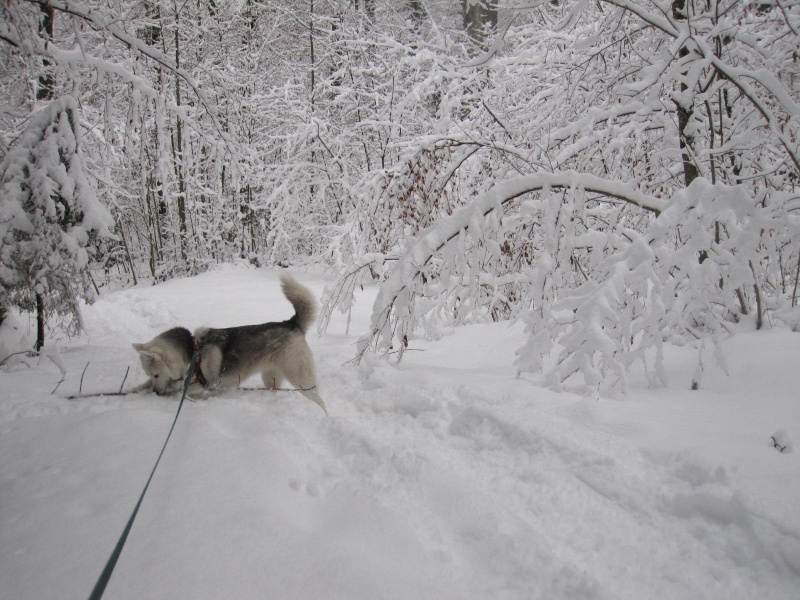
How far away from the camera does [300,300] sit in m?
3.53

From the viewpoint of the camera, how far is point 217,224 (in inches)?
619

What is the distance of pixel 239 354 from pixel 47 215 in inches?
103

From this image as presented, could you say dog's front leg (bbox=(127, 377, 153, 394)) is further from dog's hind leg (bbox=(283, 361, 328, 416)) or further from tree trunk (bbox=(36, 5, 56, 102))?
tree trunk (bbox=(36, 5, 56, 102))

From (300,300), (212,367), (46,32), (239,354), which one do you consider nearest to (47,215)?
(46,32)

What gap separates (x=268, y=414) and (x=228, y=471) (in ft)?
3.22

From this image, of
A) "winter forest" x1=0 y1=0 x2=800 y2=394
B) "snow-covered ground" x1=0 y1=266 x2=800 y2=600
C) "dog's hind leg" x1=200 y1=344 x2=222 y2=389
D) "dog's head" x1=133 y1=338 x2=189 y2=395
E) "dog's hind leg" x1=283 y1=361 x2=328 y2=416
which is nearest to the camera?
"snow-covered ground" x1=0 y1=266 x2=800 y2=600

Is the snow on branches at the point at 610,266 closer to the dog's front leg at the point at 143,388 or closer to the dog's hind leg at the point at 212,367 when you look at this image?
the dog's hind leg at the point at 212,367

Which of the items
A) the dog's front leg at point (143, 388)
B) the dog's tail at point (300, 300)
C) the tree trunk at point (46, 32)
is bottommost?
the dog's front leg at point (143, 388)

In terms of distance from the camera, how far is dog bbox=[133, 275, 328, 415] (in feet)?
10.9

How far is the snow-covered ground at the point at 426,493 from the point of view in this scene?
1.34m

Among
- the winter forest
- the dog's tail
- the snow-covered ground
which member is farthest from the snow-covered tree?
the dog's tail

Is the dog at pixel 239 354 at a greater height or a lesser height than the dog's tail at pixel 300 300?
lesser

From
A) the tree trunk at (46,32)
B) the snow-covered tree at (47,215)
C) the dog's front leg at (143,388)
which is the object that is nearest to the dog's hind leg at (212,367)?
the dog's front leg at (143,388)

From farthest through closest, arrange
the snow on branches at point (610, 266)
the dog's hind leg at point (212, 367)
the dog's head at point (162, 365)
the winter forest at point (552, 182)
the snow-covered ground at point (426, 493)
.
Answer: the dog's hind leg at point (212, 367) → the dog's head at point (162, 365) → the winter forest at point (552, 182) → the snow on branches at point (610, 266) → the snow-covered ground at point (426, 493)
